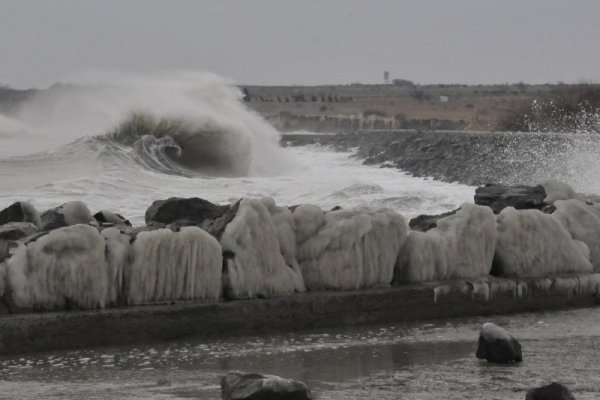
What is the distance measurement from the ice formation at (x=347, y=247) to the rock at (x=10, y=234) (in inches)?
90.6

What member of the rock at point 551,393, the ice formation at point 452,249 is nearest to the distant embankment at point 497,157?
the ice formation at point 452,249

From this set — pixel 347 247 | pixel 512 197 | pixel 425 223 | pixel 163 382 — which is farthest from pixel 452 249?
pixel 163 382

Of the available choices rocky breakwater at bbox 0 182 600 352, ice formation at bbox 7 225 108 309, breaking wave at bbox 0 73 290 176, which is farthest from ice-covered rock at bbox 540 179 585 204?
breaking wave at bbox 0 73 290 176

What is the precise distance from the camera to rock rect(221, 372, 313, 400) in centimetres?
685

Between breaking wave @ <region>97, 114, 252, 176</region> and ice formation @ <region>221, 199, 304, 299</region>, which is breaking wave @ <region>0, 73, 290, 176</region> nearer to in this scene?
breaking wave @ <region>97, 114, 252, 176</region>

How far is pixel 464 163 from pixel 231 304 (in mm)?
30159

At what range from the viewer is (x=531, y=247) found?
36.4 ft

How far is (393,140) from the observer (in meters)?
55.2

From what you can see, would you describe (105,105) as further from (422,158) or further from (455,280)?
(455,280)

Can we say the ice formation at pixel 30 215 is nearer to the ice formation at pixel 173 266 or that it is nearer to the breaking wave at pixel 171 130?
→ the ice formation at pixel 173 266

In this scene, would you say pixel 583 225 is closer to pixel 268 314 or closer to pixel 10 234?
pixel 268 314

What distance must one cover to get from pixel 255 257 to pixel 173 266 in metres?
0.72

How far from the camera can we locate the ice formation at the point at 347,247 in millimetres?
10031

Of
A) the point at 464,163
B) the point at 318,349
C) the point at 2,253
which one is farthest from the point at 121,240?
the point at 464,163
